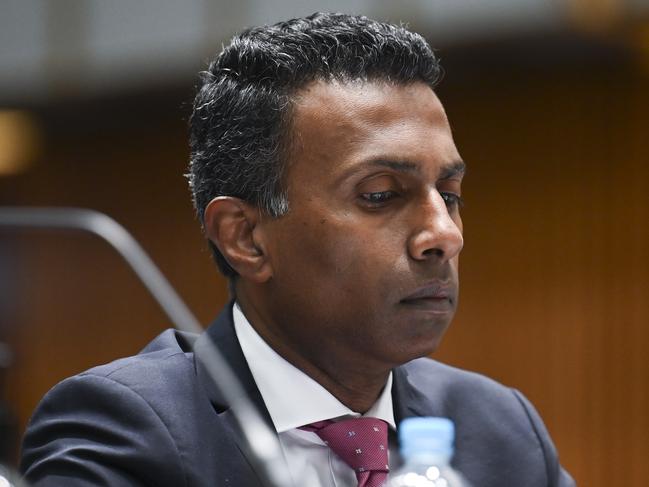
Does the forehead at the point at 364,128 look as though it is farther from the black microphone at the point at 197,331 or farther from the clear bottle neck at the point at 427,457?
the clear bottle neck at the point at 427,457

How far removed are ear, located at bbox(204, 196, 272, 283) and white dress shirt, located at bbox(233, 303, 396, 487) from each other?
135mm

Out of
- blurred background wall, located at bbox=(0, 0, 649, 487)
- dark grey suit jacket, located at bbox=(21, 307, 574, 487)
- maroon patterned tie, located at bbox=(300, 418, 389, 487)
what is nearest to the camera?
dark grey suit jacket, located at bbox=(21, 307, 574, 487)

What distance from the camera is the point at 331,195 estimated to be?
2016 millimetres

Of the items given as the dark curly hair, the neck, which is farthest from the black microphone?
the dark curly hair

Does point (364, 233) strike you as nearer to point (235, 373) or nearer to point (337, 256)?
point (337, 256)

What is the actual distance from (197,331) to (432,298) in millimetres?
453

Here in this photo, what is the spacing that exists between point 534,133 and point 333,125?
462 centimetres

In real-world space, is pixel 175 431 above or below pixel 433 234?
below

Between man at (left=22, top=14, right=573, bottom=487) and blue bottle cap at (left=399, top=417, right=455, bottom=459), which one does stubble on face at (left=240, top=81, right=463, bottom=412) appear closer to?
man at (left=22, top=14, right=573, bottom=487)

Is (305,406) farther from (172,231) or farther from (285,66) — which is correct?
(172,231)

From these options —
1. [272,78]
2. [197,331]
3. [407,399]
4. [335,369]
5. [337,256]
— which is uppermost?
[272,78]

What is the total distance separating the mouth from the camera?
197 centimetres

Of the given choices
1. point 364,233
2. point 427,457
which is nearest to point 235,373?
point 364,233

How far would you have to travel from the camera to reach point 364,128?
6.64 ft
